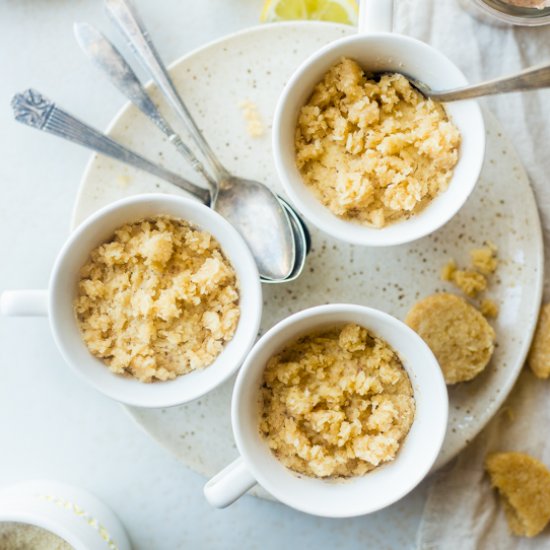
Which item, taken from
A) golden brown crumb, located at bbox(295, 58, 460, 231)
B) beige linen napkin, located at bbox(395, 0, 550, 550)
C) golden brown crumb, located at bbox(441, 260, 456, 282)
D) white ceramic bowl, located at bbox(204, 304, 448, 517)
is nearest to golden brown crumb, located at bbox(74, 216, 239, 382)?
white ceramic bowl, located at bbox(204, 304, 448, 517)

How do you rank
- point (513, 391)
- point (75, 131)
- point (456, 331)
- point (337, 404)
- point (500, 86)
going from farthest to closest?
point (513, 391) < point (456, 331) < point (75, 131) < point (337, 404) < point (500, 86)

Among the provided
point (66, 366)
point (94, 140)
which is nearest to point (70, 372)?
point (66, 366)

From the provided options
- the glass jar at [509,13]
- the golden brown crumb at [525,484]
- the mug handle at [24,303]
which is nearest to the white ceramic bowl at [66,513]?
the mug handle at [24,303]

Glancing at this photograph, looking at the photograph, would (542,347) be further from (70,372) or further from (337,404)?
(70,372)

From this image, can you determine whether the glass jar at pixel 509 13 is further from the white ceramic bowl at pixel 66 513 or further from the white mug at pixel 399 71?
the white ceramic bowl at pixel 66 513

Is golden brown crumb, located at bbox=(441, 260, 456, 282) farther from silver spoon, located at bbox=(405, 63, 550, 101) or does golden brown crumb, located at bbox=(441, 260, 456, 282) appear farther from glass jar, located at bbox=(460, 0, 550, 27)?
glass jar, located at bbox=(460, 0, 550, 27)

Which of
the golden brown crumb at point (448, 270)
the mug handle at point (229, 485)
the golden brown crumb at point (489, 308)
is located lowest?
the mug handle at point (229, 485)
